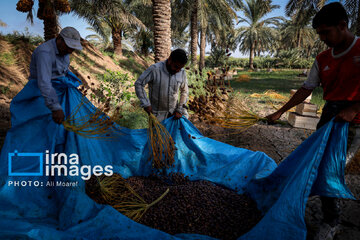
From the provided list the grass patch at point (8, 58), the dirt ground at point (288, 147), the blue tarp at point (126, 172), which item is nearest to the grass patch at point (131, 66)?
the grass patch at point (8, 58)

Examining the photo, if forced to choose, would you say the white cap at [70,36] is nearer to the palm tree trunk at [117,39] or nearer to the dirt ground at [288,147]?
the dirt ground at [288,147]

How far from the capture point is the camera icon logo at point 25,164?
2092mm

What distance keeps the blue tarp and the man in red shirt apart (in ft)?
0.44

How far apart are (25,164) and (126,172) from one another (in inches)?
41.6

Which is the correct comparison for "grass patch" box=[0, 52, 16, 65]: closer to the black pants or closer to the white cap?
the white cap

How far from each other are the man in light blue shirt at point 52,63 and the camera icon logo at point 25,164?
1.51 feet

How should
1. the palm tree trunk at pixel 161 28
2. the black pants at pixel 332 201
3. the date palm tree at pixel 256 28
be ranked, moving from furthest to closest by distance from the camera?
the date palm tree at pixel 256 28, the palm tree trunk at pixel 161 28, the black pants at pixel 332 201

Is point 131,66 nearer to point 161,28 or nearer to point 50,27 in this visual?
point 50,27

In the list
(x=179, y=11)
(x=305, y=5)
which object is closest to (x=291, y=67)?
(x=305, y=5)

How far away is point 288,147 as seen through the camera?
4.07m

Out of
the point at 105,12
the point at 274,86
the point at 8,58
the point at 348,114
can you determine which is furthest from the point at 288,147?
the point at 105,12

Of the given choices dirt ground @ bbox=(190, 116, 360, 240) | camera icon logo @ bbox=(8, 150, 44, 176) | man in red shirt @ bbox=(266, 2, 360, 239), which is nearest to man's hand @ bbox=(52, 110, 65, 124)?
camera icon logo @ bbox=(8, 150, 44, 176)

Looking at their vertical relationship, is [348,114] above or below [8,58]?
below

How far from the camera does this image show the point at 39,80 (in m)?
2.01
